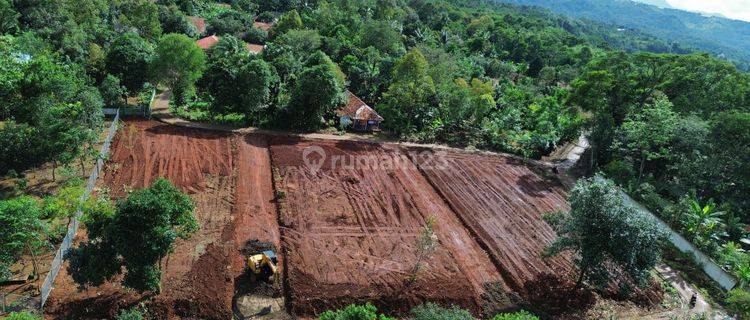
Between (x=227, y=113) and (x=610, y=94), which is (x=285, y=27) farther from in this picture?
Result: (x=610, y=94)

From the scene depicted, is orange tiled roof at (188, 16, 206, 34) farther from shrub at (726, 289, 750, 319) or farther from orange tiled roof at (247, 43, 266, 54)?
shrub at (726, 289, 750, 319)

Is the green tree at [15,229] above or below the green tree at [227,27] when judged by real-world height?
below

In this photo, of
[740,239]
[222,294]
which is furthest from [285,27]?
[740,239]

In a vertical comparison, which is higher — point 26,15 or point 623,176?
point 26,15

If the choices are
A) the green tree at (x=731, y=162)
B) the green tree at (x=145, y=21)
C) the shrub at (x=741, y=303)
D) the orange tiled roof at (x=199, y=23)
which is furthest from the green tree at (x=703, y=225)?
the orange tiled roof at (x=199, y=23)

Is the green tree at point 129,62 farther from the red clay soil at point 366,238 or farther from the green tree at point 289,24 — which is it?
the green tree at point 289,24

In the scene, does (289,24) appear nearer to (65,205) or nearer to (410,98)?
(410,98)
